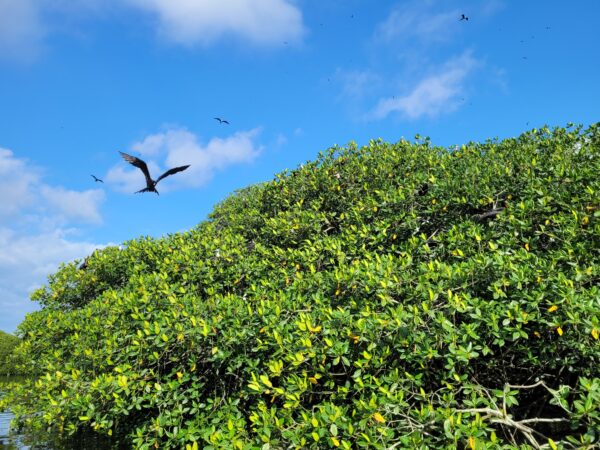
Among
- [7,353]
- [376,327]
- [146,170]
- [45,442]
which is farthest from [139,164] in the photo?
[7,353]

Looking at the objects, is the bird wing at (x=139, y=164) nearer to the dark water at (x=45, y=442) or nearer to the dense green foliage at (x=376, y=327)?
the dense green foliage at (x=376, y=327)

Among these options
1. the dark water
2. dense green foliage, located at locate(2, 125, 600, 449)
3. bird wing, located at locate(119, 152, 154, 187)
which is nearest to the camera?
dense green foliage, located at locate(2, 125, 600, 449)

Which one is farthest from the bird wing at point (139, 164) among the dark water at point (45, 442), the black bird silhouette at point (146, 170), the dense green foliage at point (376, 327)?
the dark water at point (45, 442)

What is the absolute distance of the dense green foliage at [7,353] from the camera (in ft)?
78.4

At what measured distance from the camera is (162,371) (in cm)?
607

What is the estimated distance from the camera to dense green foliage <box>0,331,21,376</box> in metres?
23.9

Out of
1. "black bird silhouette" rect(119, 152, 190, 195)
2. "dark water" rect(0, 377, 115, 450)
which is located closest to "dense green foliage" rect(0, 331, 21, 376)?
"dark water" rect(0, 377, 115, 450)

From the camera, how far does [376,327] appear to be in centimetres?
472

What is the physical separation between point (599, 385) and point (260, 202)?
A: 831cm

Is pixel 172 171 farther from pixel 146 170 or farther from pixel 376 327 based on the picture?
pixel 376 327

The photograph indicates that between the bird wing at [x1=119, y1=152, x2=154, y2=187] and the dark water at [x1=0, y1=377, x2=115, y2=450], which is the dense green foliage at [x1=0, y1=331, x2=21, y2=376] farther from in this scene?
the bird wing at [x1=119, y1=152, x2=154, y2=187]

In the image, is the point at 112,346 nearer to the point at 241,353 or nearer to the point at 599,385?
the point at 241,353

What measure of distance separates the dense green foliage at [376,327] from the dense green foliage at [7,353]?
1806 centimetres

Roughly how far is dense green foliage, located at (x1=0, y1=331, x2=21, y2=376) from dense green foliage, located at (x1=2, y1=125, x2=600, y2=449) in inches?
711
